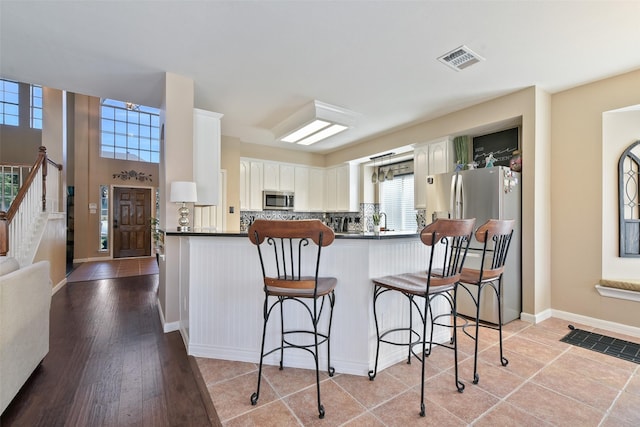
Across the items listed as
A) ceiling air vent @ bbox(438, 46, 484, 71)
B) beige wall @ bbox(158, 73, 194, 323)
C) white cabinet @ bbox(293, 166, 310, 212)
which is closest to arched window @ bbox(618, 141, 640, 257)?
ceiling air vent @ bbox(438, 46, 484, 71)

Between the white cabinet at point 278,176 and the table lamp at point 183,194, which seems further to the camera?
the white cabinet at point 278,176

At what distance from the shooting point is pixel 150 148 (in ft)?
26.7

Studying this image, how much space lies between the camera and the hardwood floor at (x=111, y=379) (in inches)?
64.0

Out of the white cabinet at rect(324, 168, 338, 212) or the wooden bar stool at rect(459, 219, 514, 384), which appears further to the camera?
the white cabinet at rect(324, 168, 338, 212)

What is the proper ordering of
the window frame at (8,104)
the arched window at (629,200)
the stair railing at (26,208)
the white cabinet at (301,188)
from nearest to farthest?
the arched window at (629,200), the stair railing at (26,208), the white cabinet at (301,188), the window frame at (8,104)

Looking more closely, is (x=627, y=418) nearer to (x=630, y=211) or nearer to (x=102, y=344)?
(x=630, y=211)

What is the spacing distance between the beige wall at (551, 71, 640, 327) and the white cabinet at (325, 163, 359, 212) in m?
3.39

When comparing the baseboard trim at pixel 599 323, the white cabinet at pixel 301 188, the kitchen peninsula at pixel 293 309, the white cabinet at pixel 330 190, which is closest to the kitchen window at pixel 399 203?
the white cabinet at pixel 330 190

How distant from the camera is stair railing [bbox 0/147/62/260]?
3248mm

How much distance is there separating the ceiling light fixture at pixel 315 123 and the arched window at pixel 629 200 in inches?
120

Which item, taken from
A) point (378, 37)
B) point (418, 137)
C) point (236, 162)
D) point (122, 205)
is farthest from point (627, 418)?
point (122, 205)

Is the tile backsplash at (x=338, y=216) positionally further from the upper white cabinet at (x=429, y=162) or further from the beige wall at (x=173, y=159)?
the beige wall at (x=173, y=159)

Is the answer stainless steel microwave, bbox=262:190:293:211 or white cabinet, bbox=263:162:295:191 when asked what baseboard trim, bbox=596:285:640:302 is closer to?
stainless steel microwave, bbox=262:190:293:211

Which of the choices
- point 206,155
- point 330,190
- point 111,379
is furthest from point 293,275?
point 330,190
